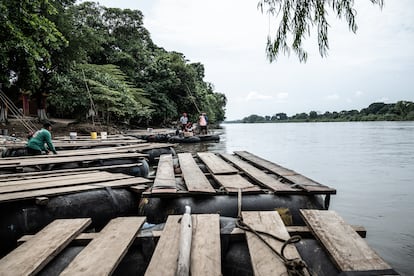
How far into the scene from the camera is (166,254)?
1.84 m

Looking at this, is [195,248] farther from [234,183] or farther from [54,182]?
[54,182]

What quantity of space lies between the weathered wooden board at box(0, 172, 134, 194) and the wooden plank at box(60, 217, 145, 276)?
165cm

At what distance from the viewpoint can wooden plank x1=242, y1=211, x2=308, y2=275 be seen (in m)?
1.67

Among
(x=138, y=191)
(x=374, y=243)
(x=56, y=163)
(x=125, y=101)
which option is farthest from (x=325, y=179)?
(x=125, y=101)

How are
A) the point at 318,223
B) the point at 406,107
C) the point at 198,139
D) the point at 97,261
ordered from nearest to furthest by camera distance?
the point at 97,261 → the point at 318,223 → the point at 198,139 → the point at 406,107

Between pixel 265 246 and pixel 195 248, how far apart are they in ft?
1.59

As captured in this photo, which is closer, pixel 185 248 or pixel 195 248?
pixel 185 248

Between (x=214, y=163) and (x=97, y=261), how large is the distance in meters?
3.63

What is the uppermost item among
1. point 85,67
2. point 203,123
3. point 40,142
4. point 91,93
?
point 85,67

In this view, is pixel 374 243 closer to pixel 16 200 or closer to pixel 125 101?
pixel 16 200

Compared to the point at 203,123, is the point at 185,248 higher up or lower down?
lower down

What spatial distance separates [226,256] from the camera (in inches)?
82.6

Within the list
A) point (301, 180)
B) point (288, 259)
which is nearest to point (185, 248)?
point (288, 259)

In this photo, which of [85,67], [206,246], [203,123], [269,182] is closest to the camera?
[206,246]
